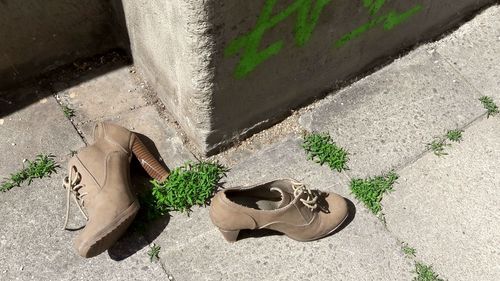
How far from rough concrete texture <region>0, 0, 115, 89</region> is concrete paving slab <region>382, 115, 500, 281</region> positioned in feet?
6.70

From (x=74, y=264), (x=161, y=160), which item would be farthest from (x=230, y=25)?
(x=74, y=264)

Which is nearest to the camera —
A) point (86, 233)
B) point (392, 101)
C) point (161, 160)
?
point (86, 233)

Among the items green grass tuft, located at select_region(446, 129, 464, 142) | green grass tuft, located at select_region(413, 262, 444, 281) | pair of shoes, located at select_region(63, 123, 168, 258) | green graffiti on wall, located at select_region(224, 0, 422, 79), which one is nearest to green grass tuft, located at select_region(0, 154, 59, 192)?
pair of shoes, located at select_region(63, 123, 168, 258)

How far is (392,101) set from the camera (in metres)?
3.61

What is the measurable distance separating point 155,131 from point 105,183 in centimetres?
61

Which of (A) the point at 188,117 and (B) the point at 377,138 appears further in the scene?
(B) the point at 377,138

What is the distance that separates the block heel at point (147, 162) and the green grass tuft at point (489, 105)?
210cm

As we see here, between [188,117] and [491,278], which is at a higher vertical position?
[188,117]

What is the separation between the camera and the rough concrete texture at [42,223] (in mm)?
2861

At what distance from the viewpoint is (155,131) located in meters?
3.35

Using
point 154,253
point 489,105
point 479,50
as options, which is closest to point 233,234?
point 154,253

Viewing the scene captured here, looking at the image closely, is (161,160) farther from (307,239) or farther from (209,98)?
(307,239)

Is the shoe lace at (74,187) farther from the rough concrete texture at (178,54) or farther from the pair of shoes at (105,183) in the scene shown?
the rough concrete texture at (178,54)

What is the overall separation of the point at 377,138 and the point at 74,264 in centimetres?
190
